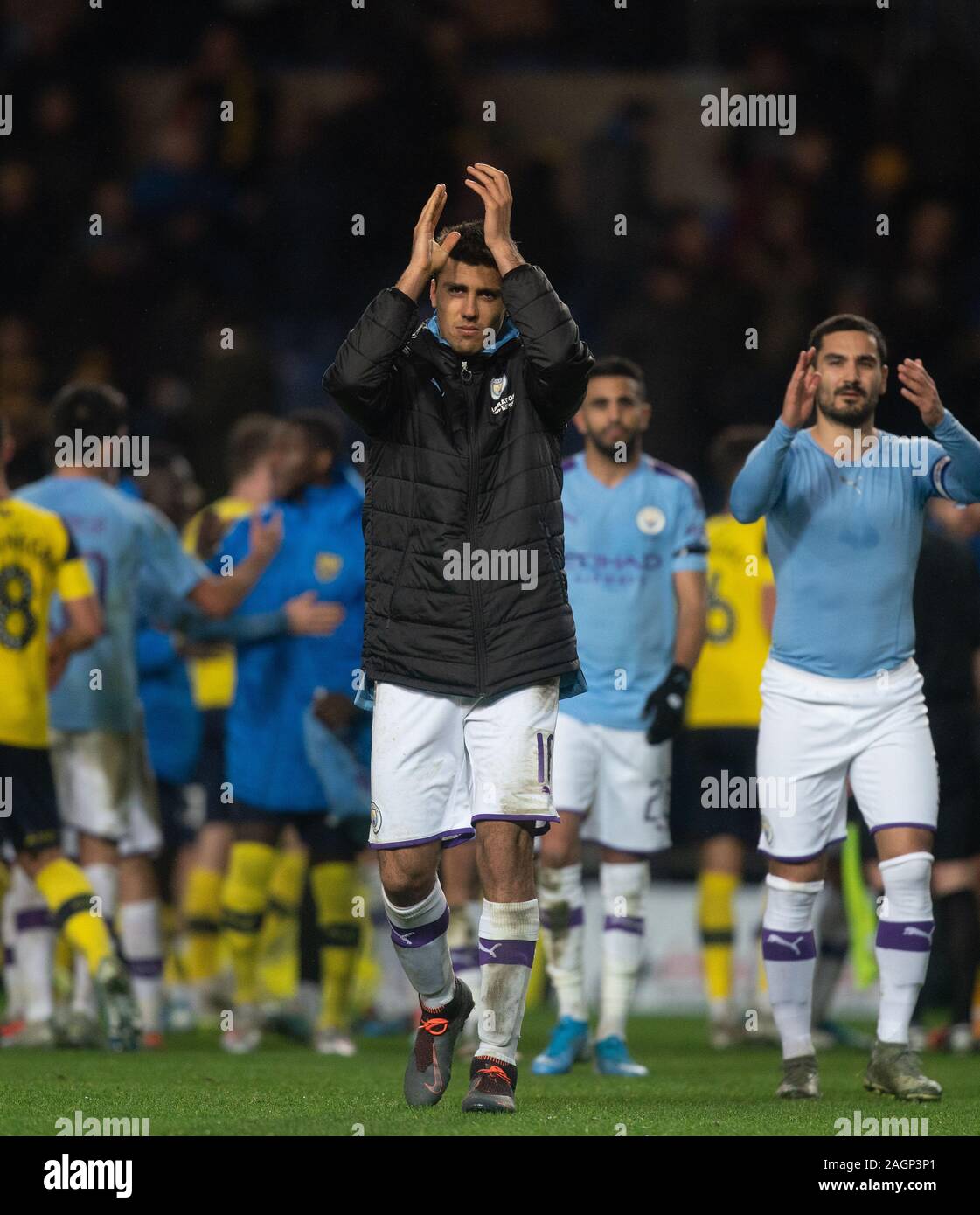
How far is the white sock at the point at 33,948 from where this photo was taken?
27.2ft

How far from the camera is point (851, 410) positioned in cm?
655

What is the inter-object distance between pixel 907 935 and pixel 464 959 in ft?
6.94

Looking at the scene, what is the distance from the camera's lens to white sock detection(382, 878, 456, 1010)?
5.67m

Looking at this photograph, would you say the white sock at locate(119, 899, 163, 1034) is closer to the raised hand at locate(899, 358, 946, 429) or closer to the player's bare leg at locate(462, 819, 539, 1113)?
the player's bare leg at locate(462, 819, 539, 1113)

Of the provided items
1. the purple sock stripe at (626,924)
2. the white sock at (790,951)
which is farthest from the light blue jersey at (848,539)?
the purple sock stripe at (626,924)

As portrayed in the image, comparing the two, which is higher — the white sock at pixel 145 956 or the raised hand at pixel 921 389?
the raised hand at pixel 921 389

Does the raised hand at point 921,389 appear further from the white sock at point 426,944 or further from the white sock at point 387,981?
the white sock at point 387,981

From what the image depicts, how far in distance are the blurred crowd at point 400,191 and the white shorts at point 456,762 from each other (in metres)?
7.63

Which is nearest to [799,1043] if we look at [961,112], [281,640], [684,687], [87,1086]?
[684,687]

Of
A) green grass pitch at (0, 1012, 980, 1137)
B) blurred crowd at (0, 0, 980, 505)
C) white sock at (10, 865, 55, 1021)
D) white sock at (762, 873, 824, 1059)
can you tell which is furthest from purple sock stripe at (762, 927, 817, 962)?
blurred crowd at (0, 0, 980, 505)

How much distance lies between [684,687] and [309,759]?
1692 mm

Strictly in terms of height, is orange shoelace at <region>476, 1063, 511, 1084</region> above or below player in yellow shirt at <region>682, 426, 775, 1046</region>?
below

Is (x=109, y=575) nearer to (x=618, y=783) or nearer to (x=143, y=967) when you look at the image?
(x=143, y=967)

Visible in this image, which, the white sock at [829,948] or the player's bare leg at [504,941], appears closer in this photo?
the player's bare leg at [504,941]
